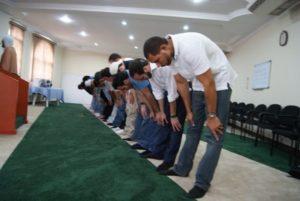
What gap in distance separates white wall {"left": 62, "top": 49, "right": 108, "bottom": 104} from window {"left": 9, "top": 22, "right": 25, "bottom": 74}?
437cm

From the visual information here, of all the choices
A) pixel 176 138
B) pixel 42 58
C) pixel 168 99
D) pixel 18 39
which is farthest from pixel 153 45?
pixel 42 58

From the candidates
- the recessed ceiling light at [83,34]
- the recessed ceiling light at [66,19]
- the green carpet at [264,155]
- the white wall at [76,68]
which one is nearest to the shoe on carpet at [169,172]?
the green carpet at [264,155]

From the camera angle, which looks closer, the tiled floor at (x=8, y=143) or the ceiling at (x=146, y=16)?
the tiled floor at (x=8, y=143)

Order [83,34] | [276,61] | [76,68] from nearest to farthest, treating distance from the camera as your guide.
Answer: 1. [276,61]
2. [83,34]
3. [76,68]

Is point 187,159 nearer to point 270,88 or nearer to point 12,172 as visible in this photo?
point 12,172

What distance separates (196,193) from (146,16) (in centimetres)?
595

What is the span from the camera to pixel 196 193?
1629 mm

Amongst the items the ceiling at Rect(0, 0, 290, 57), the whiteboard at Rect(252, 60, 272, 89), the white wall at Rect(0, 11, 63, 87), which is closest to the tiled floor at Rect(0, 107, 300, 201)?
the ceiling at Rect(0, 0, 290, 57)

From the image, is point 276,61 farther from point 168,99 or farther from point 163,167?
point 163,167

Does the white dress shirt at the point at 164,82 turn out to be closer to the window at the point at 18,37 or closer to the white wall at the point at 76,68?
the window at the point at 18,37

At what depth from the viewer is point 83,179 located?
1.78 m

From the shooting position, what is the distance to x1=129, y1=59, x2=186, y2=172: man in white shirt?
2.13 m

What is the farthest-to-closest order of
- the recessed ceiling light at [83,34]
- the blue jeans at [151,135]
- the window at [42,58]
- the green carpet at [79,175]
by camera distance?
1. the window at [42,58]
2. the recessed ceiling light at [83,34]
3. the blue jeans at [151,135]
4. the green carpet at [79,175]

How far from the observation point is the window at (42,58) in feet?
34.8
